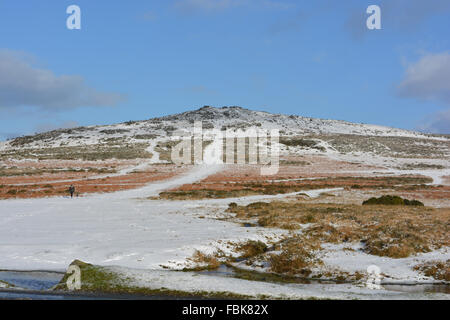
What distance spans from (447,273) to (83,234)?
21.8 meters

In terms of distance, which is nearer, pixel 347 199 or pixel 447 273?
pixel 447 273

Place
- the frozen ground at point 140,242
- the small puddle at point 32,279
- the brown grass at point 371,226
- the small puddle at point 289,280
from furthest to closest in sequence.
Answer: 1. the brown grass at point 371,226
2. the small puddle at point 289,280
3. the frozen ground at point 140,242
4. the small puddle at point 32,279

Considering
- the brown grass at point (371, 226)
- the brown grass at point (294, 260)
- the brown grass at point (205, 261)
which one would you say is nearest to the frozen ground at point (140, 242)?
the brown grass at point (205, 261)

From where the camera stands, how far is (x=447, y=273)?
19.3 metres

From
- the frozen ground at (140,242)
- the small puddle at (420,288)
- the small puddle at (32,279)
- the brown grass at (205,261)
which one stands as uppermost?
the frozen ground at (140,242)

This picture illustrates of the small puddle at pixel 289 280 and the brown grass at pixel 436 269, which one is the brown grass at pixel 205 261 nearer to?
the small puddle at pixel 289 280

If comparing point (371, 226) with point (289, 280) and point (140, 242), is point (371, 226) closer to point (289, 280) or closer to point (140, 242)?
point (289, 280)

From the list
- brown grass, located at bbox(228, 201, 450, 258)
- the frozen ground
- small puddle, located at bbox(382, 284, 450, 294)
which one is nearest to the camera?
the frozen ground

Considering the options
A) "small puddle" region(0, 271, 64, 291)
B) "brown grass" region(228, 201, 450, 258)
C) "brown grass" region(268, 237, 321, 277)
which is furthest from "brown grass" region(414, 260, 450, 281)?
"small puddle" region(0, 271, 64, 291)

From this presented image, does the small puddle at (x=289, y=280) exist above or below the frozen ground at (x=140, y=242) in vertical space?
below

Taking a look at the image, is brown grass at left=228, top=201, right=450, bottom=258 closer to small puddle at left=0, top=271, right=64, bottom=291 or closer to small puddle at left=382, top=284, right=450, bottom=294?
small puddle at left=382, top=284, right=450, bottom=294
